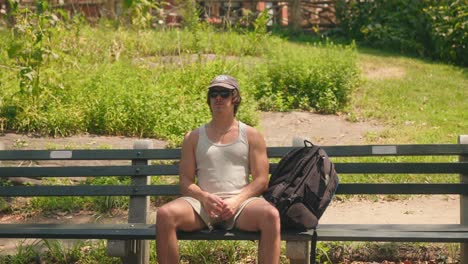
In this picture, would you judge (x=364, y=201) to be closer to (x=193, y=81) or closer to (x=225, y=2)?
(x=193, y=81)

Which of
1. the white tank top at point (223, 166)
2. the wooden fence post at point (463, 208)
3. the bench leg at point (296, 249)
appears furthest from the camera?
the wooden fence post at point (463, 208)

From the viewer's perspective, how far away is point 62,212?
7242 mm

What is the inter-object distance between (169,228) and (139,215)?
751mm

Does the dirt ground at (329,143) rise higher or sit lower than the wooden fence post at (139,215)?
lower

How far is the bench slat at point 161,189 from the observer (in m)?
5.15

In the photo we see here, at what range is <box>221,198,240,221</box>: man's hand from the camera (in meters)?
4.71

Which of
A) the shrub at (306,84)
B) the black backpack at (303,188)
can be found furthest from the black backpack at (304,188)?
the shrub at (306,84)

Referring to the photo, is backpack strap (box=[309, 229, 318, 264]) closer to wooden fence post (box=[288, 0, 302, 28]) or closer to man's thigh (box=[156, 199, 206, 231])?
man's thigh (box=[156, 199, 206, 231])

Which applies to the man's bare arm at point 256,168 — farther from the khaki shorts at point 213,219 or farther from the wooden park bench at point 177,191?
the wooden park bench at point 177,191

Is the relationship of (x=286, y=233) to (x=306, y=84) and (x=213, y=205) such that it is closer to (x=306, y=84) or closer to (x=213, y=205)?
(x=213, y=205)

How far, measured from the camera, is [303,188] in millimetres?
4691

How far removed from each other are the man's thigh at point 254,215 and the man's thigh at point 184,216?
0.25 m

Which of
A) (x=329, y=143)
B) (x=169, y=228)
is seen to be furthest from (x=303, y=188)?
(x=329, y=143)

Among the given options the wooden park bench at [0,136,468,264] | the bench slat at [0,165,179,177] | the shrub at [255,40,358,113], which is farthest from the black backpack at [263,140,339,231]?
the shrub at [255,40,358,113]
